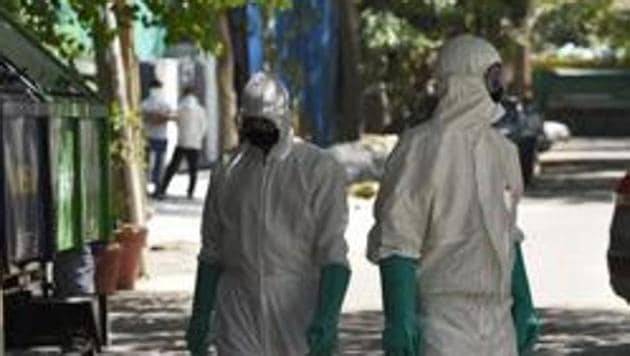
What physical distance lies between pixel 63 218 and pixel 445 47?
11.5ft

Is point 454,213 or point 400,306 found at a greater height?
point 454,213

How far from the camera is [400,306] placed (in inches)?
211

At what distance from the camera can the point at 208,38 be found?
14.7m

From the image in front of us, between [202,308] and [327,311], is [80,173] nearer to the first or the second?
[202,308]

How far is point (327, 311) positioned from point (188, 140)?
21.8m

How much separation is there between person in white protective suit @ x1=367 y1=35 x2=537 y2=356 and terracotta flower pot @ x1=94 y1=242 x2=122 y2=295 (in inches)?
351

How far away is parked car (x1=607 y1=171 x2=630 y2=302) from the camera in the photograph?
1205 centimetres

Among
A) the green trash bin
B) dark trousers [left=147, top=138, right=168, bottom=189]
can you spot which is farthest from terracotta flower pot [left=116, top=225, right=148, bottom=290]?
dark trousers [left=147, top=138, right=168, bottom=189]

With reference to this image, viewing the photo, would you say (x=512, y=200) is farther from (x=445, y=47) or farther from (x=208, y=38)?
(x=208, y=38)

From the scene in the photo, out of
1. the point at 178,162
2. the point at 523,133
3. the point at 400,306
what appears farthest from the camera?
the point at 523,133

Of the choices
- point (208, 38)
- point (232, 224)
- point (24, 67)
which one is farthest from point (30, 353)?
point (232, 224)

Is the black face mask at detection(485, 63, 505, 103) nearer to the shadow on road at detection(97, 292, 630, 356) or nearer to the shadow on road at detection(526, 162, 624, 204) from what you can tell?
the shadow on road at detection(97, 292, 630, 356)

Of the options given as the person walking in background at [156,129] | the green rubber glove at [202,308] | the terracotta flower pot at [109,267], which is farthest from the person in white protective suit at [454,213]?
the person walking in background at [156,129]

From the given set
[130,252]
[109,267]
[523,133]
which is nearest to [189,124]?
[523,133]
